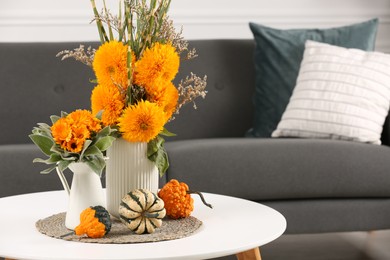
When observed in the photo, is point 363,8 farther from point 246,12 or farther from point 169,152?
point 169,152

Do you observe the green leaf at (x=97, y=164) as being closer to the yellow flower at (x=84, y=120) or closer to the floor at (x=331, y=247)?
the yellow flower at (x=84, y=120)

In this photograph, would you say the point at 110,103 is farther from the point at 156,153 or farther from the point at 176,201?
the point at 176,201

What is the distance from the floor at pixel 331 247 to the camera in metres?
2.95

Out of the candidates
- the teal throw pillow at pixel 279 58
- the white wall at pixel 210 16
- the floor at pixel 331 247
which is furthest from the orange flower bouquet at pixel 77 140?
the white wall at pixel 210 16

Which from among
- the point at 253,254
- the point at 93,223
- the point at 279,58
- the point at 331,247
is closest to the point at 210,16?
the point at 279,58

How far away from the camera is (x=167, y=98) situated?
5.45ft

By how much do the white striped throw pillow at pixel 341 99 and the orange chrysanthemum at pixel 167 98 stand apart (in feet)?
4.40

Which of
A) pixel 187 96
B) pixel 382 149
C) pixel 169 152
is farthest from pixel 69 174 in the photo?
pixel 382 149

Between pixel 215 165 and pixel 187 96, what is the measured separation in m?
0.90

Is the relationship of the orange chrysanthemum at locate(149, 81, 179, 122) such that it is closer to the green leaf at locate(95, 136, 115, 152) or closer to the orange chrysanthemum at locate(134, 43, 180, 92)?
the orange chrysanthemum at locate(134, 43, 180, 92)

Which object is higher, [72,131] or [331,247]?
[72,131]

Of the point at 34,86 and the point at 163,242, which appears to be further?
the point at 34,86

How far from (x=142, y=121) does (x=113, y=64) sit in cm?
14

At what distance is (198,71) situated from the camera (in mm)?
3273
